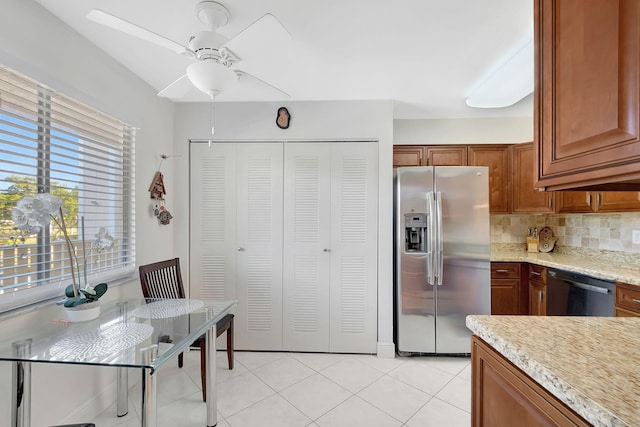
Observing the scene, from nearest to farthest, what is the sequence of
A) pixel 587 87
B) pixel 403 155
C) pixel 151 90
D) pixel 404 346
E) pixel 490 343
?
pixel 587 87 → pixel 490 343 → pixel 151 90 → pixel 404 346 → pixel 403 155

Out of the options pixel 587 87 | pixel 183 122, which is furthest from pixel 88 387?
pixel 587 87

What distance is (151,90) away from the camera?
254 cm

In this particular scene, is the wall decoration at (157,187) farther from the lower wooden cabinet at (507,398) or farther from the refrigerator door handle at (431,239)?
the lower wooden cabinet at (507,398)

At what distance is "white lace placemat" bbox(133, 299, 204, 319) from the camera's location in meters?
1.64

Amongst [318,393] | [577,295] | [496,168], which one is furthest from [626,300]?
[318,393]

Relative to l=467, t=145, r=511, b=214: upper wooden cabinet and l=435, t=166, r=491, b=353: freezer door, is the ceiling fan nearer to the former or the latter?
l=435, t=166, r=491, b=353: freezer door

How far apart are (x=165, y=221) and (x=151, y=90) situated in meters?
1.14

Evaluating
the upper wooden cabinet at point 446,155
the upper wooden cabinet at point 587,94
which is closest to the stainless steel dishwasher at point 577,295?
the upper wooden cabinet at point 446,155

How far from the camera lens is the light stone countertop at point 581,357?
62 cm

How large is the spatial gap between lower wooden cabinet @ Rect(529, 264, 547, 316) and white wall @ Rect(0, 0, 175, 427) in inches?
140

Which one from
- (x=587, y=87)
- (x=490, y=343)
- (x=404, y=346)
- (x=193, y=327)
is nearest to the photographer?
(x=587, y=87)

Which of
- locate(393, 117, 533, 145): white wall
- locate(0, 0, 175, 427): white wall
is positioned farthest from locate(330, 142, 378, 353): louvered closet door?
locate(0, 0, 175, 427): white wall

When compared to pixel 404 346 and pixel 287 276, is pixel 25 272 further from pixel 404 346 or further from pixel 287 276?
pixel 404 346

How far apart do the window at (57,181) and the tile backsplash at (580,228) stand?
3.81m
